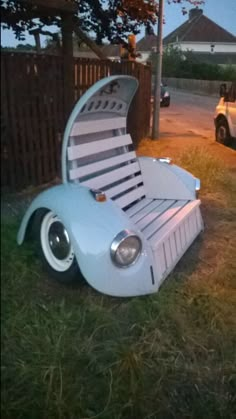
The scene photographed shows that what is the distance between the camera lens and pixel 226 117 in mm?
9570

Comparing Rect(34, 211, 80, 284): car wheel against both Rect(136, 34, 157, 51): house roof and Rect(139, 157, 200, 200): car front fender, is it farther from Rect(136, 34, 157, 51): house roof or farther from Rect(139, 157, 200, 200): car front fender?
Rect(136, 34, 157, 51): house roof

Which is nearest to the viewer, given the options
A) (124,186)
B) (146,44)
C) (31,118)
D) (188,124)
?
(31,118)

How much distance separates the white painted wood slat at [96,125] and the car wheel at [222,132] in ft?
22.9

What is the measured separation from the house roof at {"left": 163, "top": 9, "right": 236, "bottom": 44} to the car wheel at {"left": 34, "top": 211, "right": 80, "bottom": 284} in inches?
57.8

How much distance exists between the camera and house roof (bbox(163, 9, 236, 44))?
2.56 meters

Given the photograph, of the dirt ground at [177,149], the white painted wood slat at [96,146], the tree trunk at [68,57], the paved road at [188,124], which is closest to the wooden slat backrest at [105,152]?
the white painted wood slat at [96,146]

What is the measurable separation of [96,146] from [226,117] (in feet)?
24.8

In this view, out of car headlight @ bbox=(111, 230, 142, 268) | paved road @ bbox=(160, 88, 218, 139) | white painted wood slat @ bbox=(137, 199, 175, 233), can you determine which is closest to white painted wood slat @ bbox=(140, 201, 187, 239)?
white painted wood slat @ bbox=(137, 199, 175, 233)

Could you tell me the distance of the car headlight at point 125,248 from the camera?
2.03 m

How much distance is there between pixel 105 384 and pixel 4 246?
42.2 inches

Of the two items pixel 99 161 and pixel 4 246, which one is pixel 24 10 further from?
pixel 4 246

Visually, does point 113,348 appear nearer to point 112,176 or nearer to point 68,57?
point 112,176

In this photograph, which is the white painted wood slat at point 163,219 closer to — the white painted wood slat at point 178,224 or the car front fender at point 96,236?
the white painted wood slat at point 178,224

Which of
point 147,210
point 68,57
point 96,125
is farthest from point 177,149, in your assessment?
point 68,57
